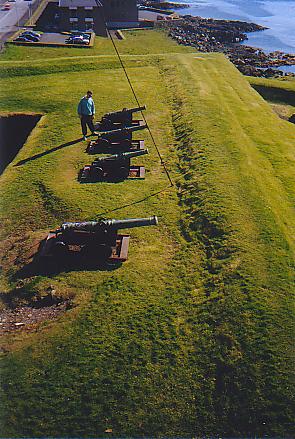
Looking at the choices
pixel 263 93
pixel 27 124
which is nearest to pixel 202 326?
pixel 27 124

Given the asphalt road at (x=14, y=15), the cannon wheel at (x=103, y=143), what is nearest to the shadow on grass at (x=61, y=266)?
the cannon wheel at (x=103, y=143)

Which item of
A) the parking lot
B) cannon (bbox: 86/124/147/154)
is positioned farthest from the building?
cannon (bbox: 86/124/147/154)

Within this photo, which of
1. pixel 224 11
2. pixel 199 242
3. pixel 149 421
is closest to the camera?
pixel 149 421

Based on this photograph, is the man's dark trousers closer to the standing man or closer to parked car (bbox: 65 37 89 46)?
the standing man

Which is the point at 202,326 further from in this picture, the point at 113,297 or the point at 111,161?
the point at 111,161

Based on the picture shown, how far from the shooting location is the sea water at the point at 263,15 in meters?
73.8

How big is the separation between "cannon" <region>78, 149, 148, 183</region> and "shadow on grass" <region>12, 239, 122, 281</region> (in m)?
4.85

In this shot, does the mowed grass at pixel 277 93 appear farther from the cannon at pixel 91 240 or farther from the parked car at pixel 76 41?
the cannon at pixel 91 240

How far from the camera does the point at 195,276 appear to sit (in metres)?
11.0

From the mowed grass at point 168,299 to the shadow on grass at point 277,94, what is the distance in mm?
16459

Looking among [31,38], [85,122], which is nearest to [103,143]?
[85,122]

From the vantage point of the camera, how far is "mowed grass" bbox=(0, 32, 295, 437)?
8.07m

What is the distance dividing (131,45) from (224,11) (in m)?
68.3

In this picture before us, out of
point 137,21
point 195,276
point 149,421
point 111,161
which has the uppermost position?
point 137,21
